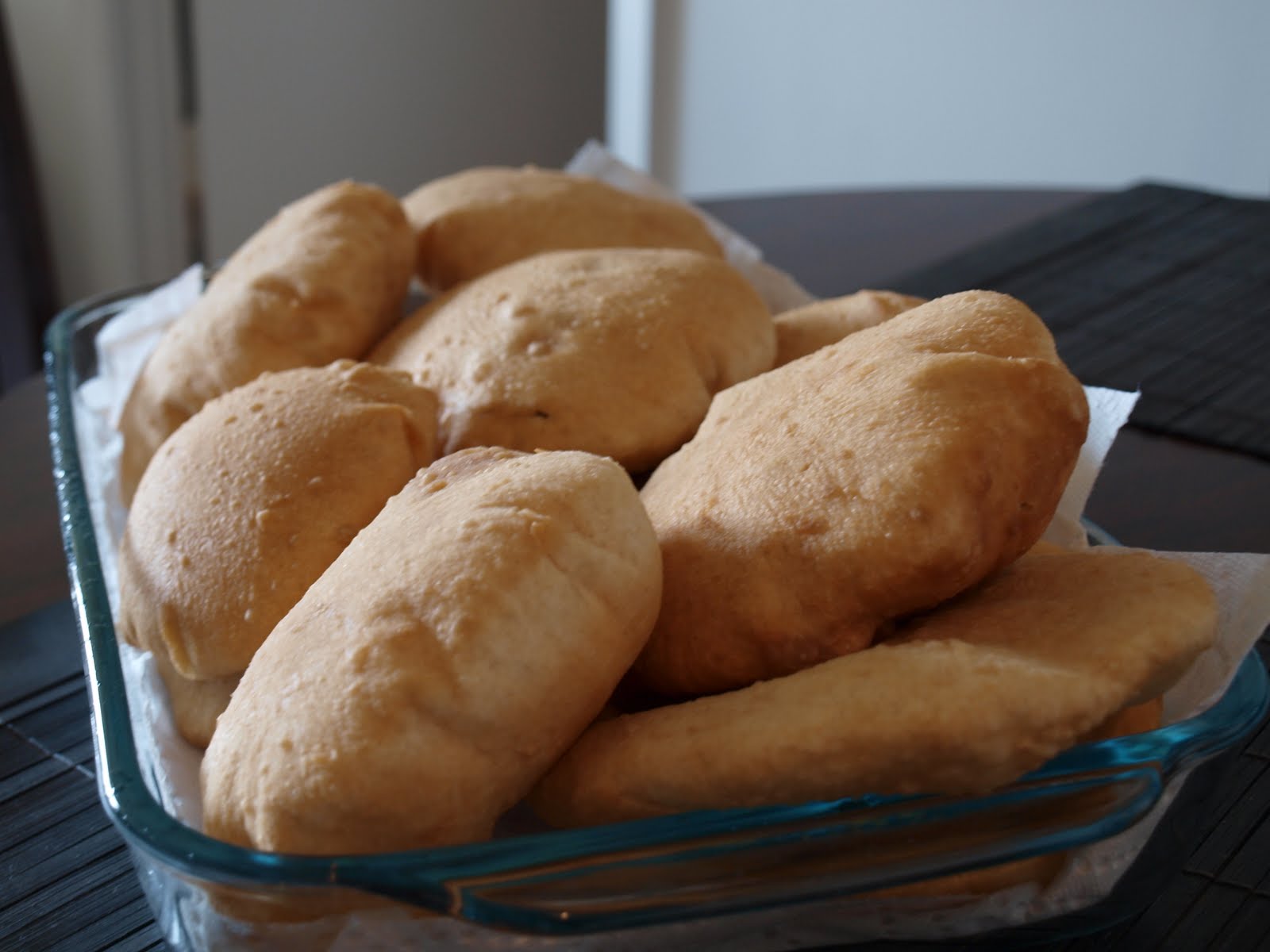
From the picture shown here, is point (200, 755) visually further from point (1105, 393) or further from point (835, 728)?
point (1105, 393)

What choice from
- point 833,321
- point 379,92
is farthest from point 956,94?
point 833,321

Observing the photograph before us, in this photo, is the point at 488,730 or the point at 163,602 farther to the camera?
the point at 163,602

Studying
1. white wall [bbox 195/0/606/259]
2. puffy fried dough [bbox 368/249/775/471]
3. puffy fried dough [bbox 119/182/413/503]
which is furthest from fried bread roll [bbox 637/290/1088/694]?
white wall [bbox 195/0/606/259]

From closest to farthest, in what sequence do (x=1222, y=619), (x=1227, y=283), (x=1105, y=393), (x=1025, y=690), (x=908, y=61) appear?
(x=1025, y=690) < (x=1222, y=619) < (x=1105, y=393) < (x=1227, y=283) < (x=908, y=61)

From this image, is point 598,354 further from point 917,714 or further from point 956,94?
point 956,94

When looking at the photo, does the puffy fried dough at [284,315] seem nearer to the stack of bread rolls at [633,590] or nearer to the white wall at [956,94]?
the stack of bread rolls at [633,590]

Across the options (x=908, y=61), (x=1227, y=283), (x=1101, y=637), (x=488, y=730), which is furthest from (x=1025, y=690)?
(x=908, y=61)

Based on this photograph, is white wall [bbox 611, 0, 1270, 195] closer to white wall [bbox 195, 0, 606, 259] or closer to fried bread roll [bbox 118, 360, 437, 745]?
white wall [bbox 195, 0, 606, 259]
